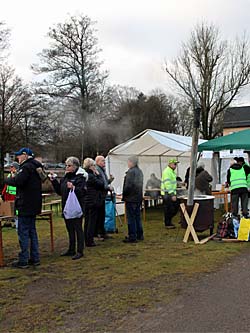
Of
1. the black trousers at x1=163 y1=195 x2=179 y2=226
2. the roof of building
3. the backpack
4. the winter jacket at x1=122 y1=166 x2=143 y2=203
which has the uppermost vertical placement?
the roof of building

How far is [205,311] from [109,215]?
5470 millimetres

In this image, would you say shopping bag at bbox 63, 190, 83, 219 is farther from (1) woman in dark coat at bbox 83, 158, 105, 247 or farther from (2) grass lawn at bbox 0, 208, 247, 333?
(1) woman in dark coat at bbox 83, 158, 105, 247

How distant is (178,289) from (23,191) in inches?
103

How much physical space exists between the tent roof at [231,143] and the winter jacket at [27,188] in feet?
19.6

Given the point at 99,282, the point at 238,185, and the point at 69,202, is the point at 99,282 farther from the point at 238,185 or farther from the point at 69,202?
the point at 238,185

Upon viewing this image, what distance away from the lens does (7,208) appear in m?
6.73

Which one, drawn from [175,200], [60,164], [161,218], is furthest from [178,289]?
[60,164]

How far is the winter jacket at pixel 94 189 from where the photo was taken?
7980 millimetres

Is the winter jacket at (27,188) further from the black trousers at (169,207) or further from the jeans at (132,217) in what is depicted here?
the black trousers at (169,207)

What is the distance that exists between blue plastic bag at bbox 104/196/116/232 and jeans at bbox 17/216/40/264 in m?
3.25

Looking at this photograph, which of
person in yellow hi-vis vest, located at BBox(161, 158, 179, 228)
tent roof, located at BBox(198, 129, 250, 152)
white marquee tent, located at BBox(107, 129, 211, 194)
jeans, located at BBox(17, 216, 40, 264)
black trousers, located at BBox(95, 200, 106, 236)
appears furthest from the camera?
white marquee tent, located at BBox(107, 129, 211, 194)

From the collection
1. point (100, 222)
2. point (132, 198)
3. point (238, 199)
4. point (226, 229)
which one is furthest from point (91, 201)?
point (238, 199)

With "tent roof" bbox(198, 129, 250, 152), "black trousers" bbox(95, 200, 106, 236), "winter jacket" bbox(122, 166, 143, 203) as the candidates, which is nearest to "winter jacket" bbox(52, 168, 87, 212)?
"winter jacket" bbox(122, 166, 143, 203)

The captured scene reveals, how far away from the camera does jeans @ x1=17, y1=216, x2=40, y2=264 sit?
6.27 m
